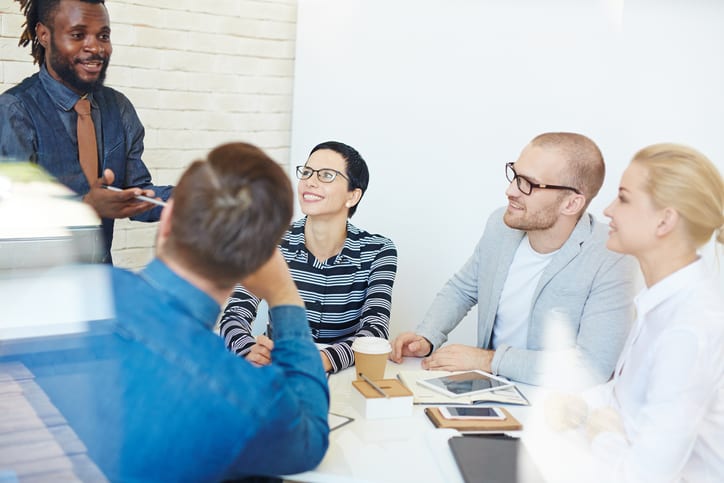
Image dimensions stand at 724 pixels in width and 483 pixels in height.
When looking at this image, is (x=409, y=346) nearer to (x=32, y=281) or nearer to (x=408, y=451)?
(x=408, y=451)

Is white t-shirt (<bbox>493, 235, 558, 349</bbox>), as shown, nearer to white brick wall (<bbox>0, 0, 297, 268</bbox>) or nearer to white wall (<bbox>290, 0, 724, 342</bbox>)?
white wall (<bbox>290, 0, 724, 342</bbox>)

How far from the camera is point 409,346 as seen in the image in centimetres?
209

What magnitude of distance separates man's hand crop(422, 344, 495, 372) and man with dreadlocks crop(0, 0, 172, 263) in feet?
4.77

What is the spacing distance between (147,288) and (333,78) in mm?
2782

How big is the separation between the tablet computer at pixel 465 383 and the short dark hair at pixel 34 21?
1.76 metres

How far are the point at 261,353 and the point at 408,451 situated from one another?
1.84 ft

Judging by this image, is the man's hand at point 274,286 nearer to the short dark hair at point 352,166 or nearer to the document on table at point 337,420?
the document on table at point 337,420

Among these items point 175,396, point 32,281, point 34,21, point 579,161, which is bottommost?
point 32,281

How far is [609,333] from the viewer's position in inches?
78.6

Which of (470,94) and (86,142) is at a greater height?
(470,94)

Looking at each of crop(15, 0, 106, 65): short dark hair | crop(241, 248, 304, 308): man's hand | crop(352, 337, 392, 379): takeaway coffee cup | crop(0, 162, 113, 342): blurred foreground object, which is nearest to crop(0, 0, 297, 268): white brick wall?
crop(15, 0, 106, 65): short dark hair

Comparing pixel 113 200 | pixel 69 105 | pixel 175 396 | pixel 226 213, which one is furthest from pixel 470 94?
pixel 175 396

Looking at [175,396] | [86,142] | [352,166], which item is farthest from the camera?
[86,142]

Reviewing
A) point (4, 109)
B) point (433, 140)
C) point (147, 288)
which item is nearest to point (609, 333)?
point (147, 288)
